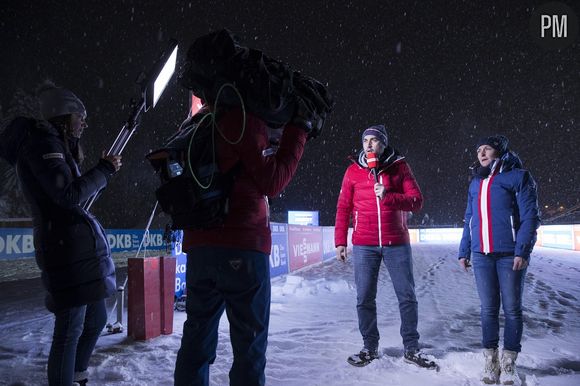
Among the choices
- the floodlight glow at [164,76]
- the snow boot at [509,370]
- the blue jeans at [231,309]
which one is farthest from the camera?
the snow boot at [509,370]

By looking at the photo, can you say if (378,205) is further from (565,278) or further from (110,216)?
(110,216)

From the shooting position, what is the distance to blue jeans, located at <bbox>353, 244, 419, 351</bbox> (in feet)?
11.7

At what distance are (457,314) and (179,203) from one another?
506 centimetres

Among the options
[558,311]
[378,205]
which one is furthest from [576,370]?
[558,311]

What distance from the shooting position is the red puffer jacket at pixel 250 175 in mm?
1749

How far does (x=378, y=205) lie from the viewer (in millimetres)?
3723

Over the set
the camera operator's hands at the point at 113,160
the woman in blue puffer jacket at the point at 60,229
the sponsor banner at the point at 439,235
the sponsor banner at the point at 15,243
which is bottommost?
the sponsor banner at the point at 439,235

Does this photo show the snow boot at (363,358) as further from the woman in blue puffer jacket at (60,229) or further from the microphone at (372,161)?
the woman in blue puffer jacket at (60,229)

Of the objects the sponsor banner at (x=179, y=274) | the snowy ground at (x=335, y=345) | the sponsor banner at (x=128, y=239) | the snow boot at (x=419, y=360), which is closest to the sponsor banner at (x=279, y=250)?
the snowy ground at (x=335, y=345)

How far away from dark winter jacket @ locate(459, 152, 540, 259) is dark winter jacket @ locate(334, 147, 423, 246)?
536mm

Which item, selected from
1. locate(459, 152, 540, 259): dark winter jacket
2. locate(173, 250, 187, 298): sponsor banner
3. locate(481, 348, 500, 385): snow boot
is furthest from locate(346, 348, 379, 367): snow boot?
locate(173, 250, 187, 298): sponsor banner

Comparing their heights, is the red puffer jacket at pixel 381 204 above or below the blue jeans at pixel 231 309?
above

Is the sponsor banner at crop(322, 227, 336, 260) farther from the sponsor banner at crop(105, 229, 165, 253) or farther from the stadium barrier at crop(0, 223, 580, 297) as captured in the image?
the sponsor banner at crop(105, 229, 165, 253)

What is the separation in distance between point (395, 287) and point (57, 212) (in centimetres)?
276
